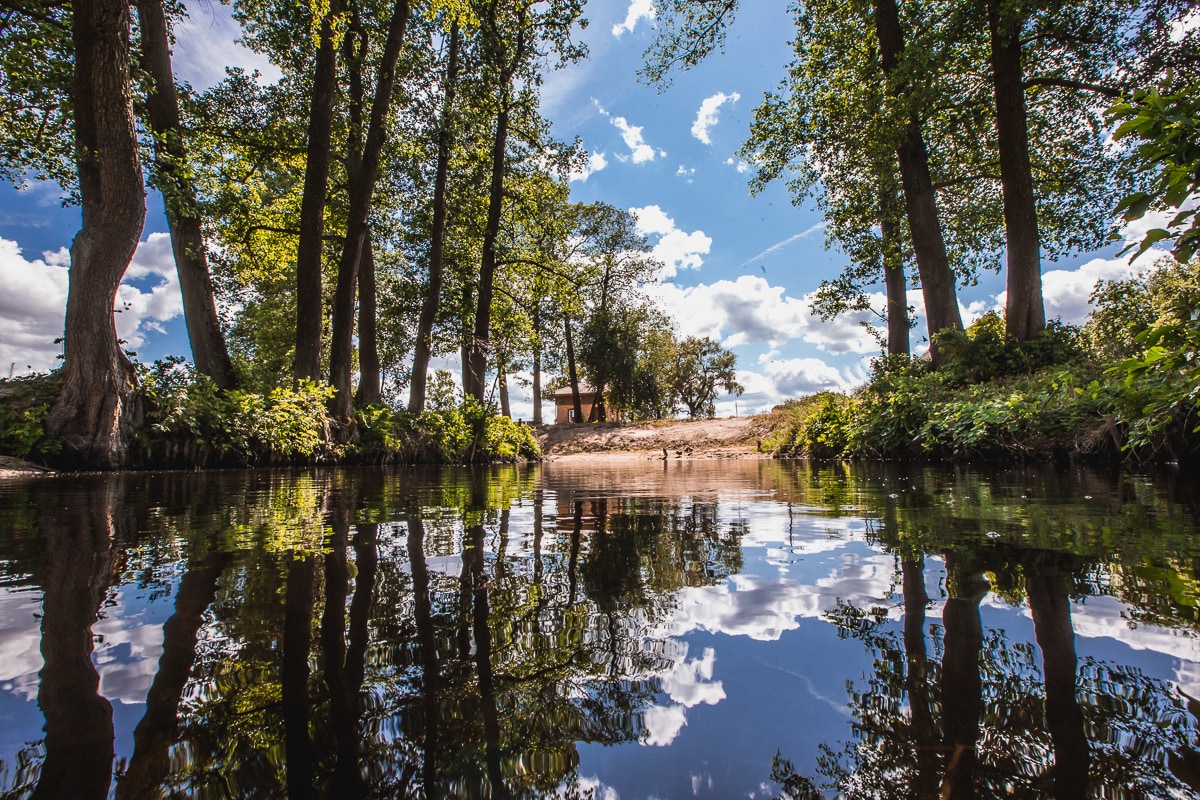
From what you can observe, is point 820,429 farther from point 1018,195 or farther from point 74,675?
point 74,675

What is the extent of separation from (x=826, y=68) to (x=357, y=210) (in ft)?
38.7

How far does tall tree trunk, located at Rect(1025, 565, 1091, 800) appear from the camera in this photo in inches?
29.9

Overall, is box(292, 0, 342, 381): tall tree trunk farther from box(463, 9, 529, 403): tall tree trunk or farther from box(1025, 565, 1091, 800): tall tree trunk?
box(1025, 565, 1091, 800): tall tree trunk

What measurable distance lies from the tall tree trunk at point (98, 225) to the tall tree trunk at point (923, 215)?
13.2m

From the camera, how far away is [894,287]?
14602 mm

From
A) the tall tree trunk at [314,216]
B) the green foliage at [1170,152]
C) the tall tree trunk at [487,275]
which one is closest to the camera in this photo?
the green foliage at [1170,152]

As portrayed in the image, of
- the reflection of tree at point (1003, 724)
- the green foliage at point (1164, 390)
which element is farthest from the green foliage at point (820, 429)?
the reflection of tree at point (1003, 724)

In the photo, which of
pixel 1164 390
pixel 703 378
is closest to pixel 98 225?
pixel 1164 390

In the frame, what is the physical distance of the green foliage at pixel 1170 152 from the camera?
70.0 inches

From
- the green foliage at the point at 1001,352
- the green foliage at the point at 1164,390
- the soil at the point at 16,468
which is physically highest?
the green foliage at the point at 1001,352

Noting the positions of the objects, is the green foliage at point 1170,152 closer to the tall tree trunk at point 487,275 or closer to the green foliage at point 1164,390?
→ the green foliage at point 1164,390

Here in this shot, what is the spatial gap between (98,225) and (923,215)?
14.1 m

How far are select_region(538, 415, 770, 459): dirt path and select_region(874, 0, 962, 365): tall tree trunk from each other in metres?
9.46

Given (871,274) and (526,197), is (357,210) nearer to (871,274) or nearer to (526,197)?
(526,197)
